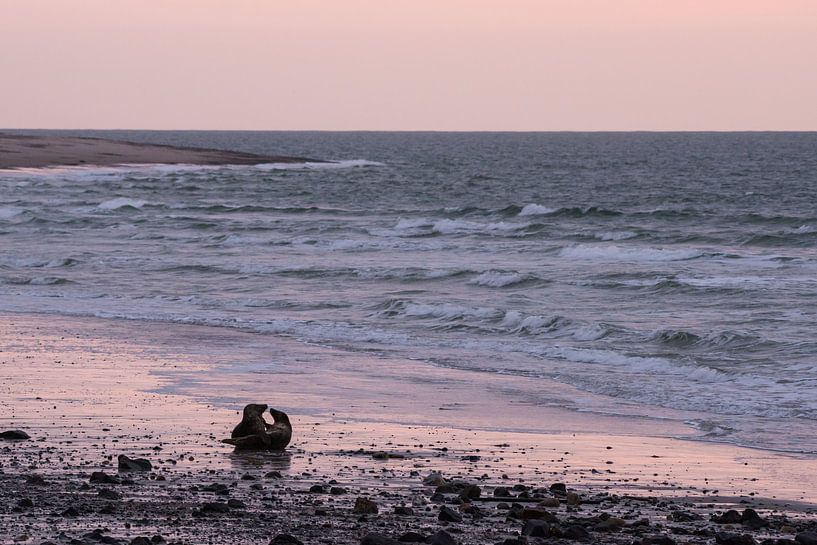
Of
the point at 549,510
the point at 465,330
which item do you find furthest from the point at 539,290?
the point at 549,510

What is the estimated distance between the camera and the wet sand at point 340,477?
8461 millimetres

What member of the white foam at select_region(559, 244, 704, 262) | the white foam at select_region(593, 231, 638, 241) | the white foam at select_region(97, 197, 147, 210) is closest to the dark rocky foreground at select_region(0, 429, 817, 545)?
the white foam at select_region(559, 244, 704, 262)

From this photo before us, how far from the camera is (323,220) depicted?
47969 millimetres

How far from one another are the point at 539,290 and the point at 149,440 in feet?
52.2

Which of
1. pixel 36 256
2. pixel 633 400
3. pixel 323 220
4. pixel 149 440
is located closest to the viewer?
pixel 149 440

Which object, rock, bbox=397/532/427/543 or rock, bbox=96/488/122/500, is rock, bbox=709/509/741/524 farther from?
rock, bbox=96/488/122/500

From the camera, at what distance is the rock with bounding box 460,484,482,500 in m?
9.59

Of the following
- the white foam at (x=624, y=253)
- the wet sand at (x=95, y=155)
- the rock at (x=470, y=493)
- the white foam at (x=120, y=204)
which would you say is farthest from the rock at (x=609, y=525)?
the wet sand at (x=95, y=155)

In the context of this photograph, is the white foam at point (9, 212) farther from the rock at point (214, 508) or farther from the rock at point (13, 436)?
the rock at point (214, 508)

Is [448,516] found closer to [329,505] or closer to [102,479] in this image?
[329,505]

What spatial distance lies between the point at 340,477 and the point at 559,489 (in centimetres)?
179

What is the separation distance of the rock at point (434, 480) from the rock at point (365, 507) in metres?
1.18

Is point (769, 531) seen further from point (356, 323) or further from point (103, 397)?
point (356, 323)

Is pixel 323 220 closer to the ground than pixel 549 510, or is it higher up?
higher up
